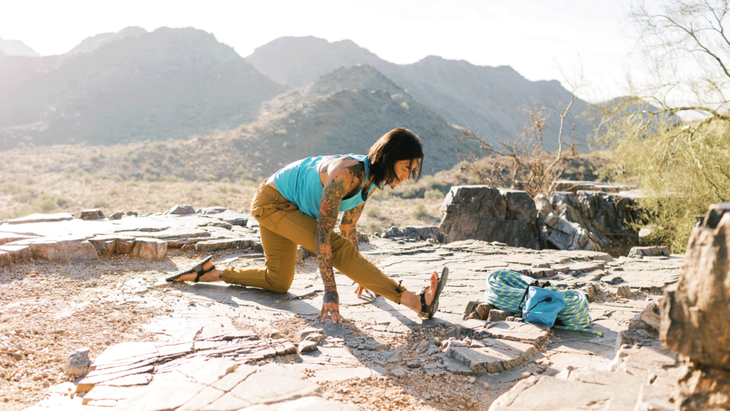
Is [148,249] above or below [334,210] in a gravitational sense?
below

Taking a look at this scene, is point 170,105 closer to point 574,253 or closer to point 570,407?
point 574,253

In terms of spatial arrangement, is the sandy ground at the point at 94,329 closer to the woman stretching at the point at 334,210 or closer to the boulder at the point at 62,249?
the boulder at the point at 62,249

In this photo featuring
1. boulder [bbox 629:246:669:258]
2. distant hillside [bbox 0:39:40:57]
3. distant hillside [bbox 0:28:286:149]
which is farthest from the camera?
distant hillside [bbox 0:39:40:57]

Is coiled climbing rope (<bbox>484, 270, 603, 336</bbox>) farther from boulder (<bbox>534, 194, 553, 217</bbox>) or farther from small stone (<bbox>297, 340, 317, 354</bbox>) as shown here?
boulder (<bbox>534, 194, 553, 217</bbox>)

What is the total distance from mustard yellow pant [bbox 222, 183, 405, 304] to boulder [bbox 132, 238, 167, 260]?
1771mm

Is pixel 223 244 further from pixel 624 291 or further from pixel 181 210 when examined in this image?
pixel 624 291

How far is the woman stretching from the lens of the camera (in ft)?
8.93

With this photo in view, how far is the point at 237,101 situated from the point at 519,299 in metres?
45.7

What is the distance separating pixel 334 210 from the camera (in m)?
2.77

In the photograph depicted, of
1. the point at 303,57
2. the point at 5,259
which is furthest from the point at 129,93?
the point at 5,259

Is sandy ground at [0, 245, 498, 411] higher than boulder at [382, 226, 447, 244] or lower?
higher

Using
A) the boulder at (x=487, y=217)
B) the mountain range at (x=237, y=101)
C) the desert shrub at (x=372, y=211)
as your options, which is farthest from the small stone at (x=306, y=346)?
the mountain range at (x=237, y=101)

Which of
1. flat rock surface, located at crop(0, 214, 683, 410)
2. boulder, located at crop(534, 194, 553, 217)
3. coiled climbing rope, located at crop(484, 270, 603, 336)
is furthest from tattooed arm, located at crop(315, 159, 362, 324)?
boulder, located at crop(534, 194, 553, 217)

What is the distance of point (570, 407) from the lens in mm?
1621
